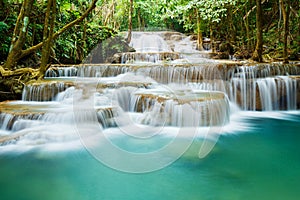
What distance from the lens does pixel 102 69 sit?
9.38 metres

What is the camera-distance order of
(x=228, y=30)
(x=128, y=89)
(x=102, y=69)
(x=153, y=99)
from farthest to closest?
(x=228, y=30) → (x=102, y=69) → (x=128, y=89) → (x=153, y=99)

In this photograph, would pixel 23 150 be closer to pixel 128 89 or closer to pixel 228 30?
pixel 128 89

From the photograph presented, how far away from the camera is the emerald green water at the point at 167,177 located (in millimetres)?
3125

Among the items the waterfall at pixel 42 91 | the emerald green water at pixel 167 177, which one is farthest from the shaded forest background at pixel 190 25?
the emerald green water at pixel 167 177

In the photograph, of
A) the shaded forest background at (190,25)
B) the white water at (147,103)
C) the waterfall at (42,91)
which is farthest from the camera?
the shaded forest background at (190,25)

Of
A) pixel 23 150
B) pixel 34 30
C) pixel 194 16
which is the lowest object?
pixel 23 150

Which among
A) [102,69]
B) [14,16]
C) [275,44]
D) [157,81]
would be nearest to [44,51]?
[102,69]

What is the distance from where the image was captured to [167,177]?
3572 mm

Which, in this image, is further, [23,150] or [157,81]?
[157,81]

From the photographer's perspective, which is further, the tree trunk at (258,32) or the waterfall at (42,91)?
the tree trunk at (258,32)

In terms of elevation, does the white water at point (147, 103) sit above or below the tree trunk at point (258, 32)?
below

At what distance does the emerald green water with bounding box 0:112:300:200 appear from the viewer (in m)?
3.12

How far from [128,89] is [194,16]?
11632 millimetres

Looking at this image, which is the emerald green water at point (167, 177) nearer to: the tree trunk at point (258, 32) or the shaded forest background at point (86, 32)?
the shaded forest background at point (86, 32)
